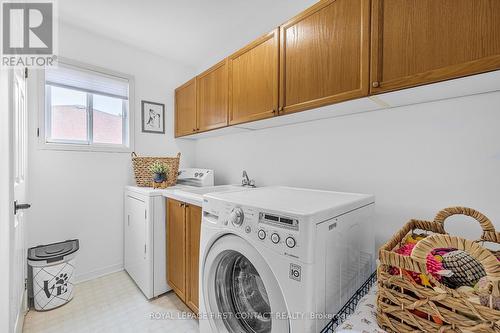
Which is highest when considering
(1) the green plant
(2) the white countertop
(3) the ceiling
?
(3) the ceiling

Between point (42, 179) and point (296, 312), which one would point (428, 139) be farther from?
point (42, 179)

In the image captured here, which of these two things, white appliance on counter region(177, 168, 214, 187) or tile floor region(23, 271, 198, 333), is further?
white appliance on counter region(177, 168, 214, 187)

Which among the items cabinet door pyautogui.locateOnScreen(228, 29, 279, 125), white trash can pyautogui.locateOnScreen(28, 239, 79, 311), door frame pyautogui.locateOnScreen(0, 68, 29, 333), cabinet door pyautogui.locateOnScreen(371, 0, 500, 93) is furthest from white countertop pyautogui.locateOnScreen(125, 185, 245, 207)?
cabinet door pyautogui.locateOnScreen(371, 0, 500, 93)

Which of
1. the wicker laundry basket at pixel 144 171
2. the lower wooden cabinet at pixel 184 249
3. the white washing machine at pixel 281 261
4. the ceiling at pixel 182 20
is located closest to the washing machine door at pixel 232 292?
the white washing machine at pixel 281 261

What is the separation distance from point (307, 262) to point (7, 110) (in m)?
1.57

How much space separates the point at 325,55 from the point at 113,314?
7.95ft

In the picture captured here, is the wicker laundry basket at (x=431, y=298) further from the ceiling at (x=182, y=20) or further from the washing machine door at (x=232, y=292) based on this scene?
the ceiling at (x=182, y=20)

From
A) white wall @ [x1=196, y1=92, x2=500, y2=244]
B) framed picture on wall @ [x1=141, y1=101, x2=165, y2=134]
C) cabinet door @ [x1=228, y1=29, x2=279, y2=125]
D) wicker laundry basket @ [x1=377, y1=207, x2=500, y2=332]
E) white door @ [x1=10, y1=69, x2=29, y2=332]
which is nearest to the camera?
wicker laundry basket @ [x1=377, y1=207, x2=500, y2=332]

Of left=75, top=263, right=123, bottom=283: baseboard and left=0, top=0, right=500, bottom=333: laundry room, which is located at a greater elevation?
left=0, top=0, right=500, bottom=333: laundry room

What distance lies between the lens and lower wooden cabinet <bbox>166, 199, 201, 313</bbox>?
1647 millimetres

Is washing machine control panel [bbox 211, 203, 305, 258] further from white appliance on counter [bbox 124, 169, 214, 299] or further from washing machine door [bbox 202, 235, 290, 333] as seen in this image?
white appliance on counter [bbox 124, 169, 214, 299]

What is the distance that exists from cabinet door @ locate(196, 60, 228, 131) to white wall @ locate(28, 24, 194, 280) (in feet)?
2.43

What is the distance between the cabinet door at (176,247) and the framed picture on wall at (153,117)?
1.13 meters

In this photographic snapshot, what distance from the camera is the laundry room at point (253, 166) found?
83cm
